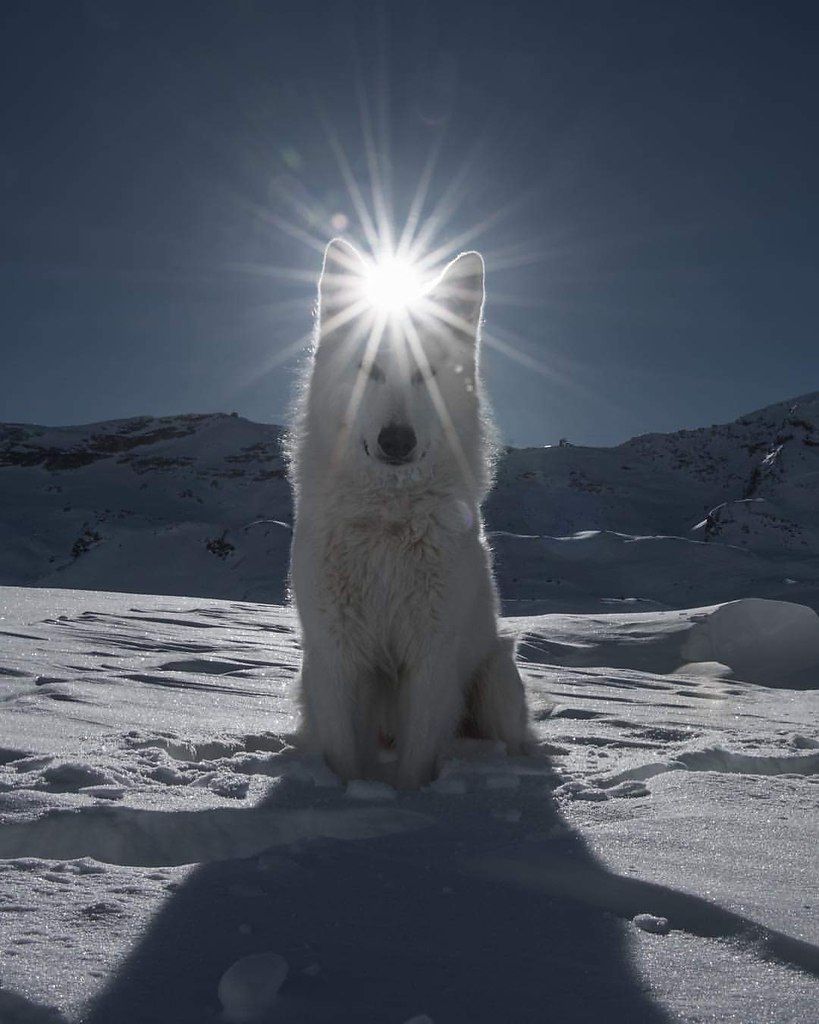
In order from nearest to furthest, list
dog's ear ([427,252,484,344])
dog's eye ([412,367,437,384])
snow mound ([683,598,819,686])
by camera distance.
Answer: dog's eye ([412,367,437,384])
dog's ear ([427,252,484,344])
snow mound ([683,598,819,686])

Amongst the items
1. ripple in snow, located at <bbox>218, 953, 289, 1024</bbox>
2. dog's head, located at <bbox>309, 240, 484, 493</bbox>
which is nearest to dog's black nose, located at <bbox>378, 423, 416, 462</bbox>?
dog's head, located at <bbox>309, 240, 484, 493</bbox>

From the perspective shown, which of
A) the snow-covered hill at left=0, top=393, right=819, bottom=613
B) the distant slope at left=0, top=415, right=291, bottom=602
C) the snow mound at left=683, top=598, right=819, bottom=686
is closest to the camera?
the snow mound at left=683, top=598, right=819, bottom=686

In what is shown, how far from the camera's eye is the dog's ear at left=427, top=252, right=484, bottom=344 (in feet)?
12.2

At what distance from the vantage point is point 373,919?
1.52 meters

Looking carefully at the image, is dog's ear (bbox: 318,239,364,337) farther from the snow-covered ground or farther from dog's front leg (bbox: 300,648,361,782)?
the snow-covered ground

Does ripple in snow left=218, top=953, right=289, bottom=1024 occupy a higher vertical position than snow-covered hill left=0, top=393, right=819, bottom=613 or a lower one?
lower

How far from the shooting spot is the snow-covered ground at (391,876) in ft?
3.95

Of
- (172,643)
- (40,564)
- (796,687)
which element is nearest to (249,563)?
(40,564)

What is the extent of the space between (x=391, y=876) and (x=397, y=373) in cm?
203

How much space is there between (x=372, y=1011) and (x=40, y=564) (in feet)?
69.8

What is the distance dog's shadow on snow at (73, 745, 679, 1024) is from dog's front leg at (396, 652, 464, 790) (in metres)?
0.86

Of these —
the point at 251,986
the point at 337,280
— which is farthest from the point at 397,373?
the point at 251,986

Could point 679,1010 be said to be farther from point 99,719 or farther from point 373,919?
point 99,719

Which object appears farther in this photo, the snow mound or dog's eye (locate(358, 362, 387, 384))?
the snow mound
